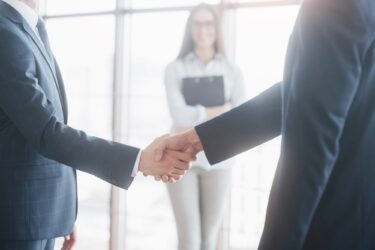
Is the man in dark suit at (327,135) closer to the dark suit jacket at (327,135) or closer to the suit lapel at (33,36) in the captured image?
the dark suit jacket at (327,135)

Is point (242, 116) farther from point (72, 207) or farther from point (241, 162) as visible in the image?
point (241, 162)

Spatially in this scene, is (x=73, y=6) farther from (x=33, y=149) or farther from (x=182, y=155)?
(x=33, y=149)

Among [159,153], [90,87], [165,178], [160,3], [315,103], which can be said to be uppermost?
[160,3]

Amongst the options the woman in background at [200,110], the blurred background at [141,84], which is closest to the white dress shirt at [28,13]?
the woman in background at [200,110]

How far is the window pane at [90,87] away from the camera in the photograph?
10.6ft

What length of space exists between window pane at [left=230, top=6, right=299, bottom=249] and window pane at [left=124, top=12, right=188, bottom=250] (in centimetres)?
50

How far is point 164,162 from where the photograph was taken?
1.54 meters

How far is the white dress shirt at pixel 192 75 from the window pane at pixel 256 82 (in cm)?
27

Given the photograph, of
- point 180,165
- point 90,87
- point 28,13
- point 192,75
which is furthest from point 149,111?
point 28,13

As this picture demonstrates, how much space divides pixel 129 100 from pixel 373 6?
2.49m

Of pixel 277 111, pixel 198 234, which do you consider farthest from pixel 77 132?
pixel 198 234

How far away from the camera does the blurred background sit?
2715 mm

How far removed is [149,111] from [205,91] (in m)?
0.80

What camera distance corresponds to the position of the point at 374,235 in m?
0.94
